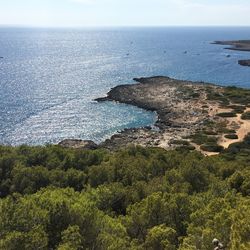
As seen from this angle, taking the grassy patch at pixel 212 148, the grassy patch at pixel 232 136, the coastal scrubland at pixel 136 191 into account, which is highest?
the coastal scrubland at pixel 136 191

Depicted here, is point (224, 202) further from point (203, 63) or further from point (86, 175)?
point (203, 63)

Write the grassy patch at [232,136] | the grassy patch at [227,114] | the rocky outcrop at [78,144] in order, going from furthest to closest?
the grassy patch at [227,114], the grassy patch at [232,136], the rocky outcrop at [78,144]

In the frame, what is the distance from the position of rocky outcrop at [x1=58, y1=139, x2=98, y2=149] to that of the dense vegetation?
819 inches

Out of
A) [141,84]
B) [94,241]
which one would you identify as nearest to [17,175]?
[94,241]

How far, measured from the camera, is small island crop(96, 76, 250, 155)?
79.6m

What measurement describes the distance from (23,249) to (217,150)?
191 ft

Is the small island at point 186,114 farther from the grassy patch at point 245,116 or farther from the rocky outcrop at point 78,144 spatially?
the rocky outcrop at point 78,144

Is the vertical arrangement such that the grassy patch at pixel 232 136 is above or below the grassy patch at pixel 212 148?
above

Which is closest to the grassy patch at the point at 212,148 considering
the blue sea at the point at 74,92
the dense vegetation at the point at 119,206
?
the blue sea at the point at 74,92

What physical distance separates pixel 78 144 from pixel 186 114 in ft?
111

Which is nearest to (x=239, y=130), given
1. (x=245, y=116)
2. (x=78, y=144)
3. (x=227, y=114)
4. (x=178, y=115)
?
(x=245, y=116)

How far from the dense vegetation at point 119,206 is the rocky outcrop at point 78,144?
20802 mm

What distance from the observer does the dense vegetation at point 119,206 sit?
965 inches

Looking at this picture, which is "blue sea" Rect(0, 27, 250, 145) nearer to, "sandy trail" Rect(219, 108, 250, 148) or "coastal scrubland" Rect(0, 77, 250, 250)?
"coastal scrubland" Rect(0, 77, 250, 250)
